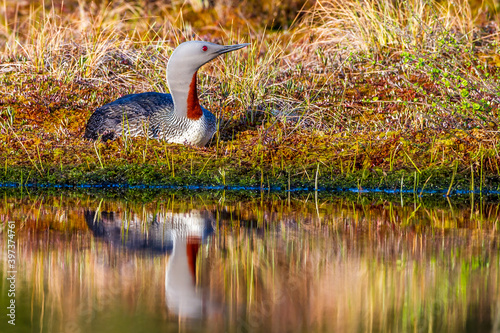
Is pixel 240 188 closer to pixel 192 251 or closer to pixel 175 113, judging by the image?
pixel 175 113

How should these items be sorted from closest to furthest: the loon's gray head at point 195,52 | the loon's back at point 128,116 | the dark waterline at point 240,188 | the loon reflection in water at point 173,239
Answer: the loon reflection in water at point 173,239 < the dark waterline at point 240,188 < the loon's gray head at point 195,52 < the loon's back at point 128,116

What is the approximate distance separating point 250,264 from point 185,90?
3983 mm

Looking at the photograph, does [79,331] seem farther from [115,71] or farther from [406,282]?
[115,71]

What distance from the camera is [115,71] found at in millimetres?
10883

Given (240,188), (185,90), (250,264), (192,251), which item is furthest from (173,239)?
(185,90)

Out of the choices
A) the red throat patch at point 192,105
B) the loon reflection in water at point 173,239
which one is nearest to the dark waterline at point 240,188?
the red throat patch at point 192,105

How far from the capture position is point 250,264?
5129mm

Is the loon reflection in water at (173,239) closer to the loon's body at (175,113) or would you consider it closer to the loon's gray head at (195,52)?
the loon's body at (175,113)

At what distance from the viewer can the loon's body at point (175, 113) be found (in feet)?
28.5

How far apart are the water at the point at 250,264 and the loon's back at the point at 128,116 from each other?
58.5 inches

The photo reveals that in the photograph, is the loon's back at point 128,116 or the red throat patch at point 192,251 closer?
the red throat patch at point 192,251

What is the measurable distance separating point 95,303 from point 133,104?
16.0 ft

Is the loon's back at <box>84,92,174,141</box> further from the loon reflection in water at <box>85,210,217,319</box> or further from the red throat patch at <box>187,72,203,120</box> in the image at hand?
the loon reflection in water at <box>85,210,217,319</box>

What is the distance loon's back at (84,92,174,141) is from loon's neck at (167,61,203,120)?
165mm
